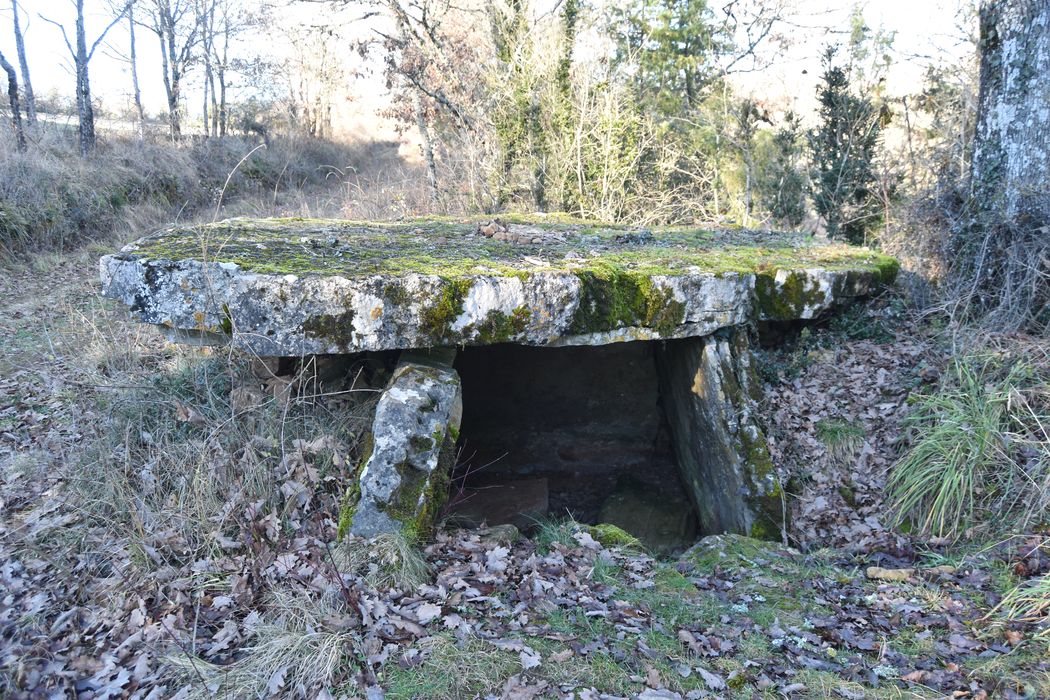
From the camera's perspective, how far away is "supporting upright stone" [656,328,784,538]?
424 centimetres

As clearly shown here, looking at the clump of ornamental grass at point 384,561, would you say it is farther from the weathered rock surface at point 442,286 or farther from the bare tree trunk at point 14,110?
the bare tree trunk at point 14,110

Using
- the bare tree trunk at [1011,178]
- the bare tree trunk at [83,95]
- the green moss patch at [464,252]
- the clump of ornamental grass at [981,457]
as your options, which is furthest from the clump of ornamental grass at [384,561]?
the bare tree trunk at [83,95]

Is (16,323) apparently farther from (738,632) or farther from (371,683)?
(738,632)

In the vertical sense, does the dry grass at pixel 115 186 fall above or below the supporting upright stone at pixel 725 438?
above

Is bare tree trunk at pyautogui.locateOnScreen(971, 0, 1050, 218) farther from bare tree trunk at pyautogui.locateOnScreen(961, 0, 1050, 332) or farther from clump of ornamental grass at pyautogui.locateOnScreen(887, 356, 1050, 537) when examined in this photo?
clump of ornamental grass at pyautogui.locateOnScreen(887, 356, 1050, 537)

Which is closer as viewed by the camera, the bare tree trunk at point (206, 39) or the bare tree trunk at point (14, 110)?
the bare tree trunk at point (14, 110)

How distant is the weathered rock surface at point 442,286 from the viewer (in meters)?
3.54

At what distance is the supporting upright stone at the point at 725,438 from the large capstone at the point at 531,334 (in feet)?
0.04

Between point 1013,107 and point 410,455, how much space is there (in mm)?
5022

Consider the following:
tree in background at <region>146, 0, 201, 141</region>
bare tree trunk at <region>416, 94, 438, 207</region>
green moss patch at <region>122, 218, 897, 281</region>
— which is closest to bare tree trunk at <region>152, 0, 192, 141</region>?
tree in background at <region>146, 0, 201, 141</region>

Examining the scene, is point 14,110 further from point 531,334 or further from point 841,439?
point 841,439

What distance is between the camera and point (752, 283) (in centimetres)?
469

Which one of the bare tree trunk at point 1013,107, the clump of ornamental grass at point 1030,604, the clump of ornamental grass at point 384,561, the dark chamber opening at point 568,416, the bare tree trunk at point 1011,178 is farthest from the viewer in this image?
the dark chamber opening at point 568,416

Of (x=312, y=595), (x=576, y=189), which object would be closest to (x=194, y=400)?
(x=312, y=595)
